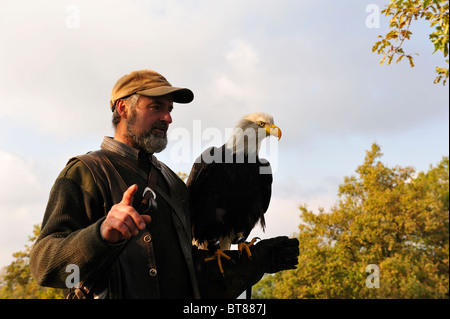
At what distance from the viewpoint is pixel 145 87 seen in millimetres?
3334

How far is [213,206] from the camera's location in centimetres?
479

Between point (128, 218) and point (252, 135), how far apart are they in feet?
10.8

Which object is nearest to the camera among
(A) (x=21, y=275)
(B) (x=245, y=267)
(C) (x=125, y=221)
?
(C) (x=125, y=221)

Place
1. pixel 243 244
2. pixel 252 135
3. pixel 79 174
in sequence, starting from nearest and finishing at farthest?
pixel 79 174 → pixel 243 244 → pixel 252 135

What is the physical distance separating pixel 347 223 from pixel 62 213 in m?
27.2

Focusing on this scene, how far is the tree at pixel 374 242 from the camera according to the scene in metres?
25.8

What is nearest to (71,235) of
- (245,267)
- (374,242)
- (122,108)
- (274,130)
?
(122,108)

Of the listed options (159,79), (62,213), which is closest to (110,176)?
(62,213)

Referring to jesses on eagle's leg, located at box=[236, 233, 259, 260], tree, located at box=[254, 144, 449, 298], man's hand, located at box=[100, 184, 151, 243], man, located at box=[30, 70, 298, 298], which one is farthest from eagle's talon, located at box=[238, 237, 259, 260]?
tree, located at box=[254, 144, 449, 298]

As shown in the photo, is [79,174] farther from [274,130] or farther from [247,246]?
[274,130]

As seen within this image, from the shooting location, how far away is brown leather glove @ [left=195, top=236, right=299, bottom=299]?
3791 mm

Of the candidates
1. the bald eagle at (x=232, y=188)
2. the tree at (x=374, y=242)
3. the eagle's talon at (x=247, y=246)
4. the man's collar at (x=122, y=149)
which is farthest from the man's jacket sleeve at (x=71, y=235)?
the tree at (x=374, y=242)

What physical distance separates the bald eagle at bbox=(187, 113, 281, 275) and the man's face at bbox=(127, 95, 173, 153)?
4.38 ft
